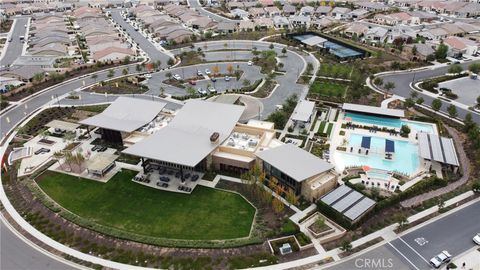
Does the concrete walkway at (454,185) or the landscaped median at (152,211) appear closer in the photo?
the landscaped median at (152,211)

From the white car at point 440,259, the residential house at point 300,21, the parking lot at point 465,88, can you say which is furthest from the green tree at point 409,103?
the residential house at point 300,21

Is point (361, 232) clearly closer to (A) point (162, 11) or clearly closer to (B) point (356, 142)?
(B) point (356, 142)

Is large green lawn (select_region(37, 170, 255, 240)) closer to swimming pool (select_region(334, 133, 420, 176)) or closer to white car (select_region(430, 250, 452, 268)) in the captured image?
swimming pool (select_region(334, 133, 420, 176))

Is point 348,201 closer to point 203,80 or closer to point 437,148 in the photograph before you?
point 437,148

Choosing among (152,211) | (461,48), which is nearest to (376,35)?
(461,48)

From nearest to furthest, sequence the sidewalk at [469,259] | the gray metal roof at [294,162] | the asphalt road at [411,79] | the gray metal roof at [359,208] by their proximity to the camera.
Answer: the sidewalk at [469,259], the gray metal roof at [359,208], the gray metal roof at [294,162], the asphalt road at [411,79]

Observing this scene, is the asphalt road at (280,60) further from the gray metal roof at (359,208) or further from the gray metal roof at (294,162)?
the gray metal roof at (359,208)

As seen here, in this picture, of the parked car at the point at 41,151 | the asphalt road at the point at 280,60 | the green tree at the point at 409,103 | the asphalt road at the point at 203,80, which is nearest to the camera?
the parked car at the point at 41,151

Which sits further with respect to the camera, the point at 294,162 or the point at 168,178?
the point at 168,178
